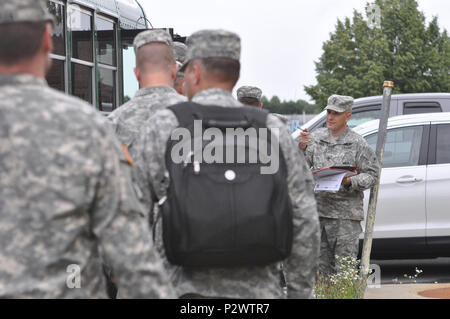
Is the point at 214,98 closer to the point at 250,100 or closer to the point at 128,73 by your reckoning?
the point at 250,100

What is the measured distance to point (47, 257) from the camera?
1.96 metres

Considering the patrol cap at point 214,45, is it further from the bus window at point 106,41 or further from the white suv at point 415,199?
the white suv at point 415,199

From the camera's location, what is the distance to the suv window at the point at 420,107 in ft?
30.2

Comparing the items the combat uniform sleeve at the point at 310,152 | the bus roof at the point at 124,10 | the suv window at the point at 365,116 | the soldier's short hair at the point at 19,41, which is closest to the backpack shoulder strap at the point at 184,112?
the soldier's short hair at the point at 19,41

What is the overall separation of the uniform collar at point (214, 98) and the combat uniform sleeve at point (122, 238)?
756mm

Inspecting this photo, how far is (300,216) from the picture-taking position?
273 centimetres

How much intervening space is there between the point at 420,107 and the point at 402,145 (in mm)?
1650

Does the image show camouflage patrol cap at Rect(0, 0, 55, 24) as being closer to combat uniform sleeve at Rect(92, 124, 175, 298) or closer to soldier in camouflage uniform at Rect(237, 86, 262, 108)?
combat uniform sleeve at Rect(92, 124, 175, 298)

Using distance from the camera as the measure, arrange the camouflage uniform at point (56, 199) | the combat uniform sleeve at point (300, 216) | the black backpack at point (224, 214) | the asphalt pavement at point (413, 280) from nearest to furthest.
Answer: the camouflage uniform at point (56, 199)
the black backpack at point (224, 214)
the combat uniform sleeve at point (300, 216)
the asphalt pavement at point (413, 280)

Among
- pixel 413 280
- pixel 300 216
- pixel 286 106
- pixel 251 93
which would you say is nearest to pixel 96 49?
pixel 251 93

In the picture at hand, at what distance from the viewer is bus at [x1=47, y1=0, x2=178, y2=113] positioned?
20.8 feet

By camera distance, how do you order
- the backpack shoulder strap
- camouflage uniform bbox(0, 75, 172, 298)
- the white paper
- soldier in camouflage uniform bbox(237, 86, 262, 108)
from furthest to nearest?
soldier in camouflage uniform bbox(237, 86, 262, 108), the white paper, the backpack shoulder strap, camouflage uniform bbox(0, 75, 172, 298)

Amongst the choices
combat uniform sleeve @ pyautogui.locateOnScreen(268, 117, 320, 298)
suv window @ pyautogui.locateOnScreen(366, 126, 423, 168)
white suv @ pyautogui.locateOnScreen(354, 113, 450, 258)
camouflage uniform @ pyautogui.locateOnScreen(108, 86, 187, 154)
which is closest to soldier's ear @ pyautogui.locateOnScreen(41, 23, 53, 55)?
combat uniform sleeve @ pyautogui.locateOnScreen(268, 117, 320, 298)
